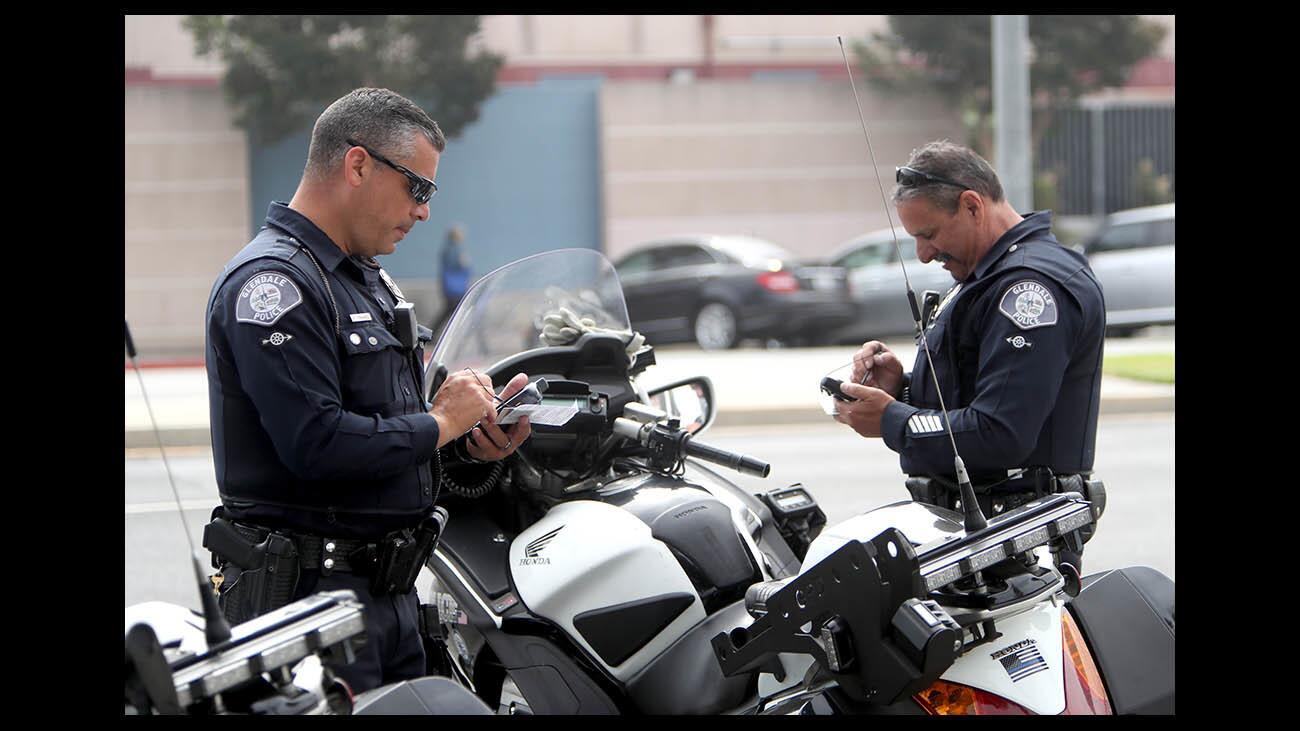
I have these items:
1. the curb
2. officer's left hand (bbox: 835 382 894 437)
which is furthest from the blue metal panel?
officer's left hand (bbox: 835 382 894 437)

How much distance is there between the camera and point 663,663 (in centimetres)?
312

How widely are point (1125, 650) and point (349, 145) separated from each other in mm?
1944

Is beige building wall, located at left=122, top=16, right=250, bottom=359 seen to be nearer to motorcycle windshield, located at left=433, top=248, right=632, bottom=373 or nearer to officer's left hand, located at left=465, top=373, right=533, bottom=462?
motorcycle windshield, located at left=433, top=248, right=632, bottom=373

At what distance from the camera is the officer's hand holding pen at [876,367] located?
3570mm

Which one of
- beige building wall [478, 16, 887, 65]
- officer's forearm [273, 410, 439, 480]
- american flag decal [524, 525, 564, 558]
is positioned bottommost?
american flag decal [524, 525, 564, 558]

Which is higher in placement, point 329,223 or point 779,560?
point 329,223

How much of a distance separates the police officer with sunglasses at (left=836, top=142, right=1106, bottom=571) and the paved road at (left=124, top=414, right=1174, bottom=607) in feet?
10.8

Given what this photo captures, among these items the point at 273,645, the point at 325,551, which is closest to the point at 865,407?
the point at 325,551

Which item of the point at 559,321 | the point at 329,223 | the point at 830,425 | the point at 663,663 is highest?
the point at 329,223

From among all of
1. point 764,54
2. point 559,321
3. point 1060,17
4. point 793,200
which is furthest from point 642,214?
point 559,321

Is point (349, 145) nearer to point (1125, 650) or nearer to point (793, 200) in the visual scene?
point (1125, 650)

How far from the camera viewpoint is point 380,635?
2871 millimetres

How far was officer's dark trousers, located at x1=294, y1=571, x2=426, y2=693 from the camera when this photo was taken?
9.16 ft

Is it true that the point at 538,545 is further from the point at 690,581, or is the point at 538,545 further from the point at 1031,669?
the point at 1031,669
